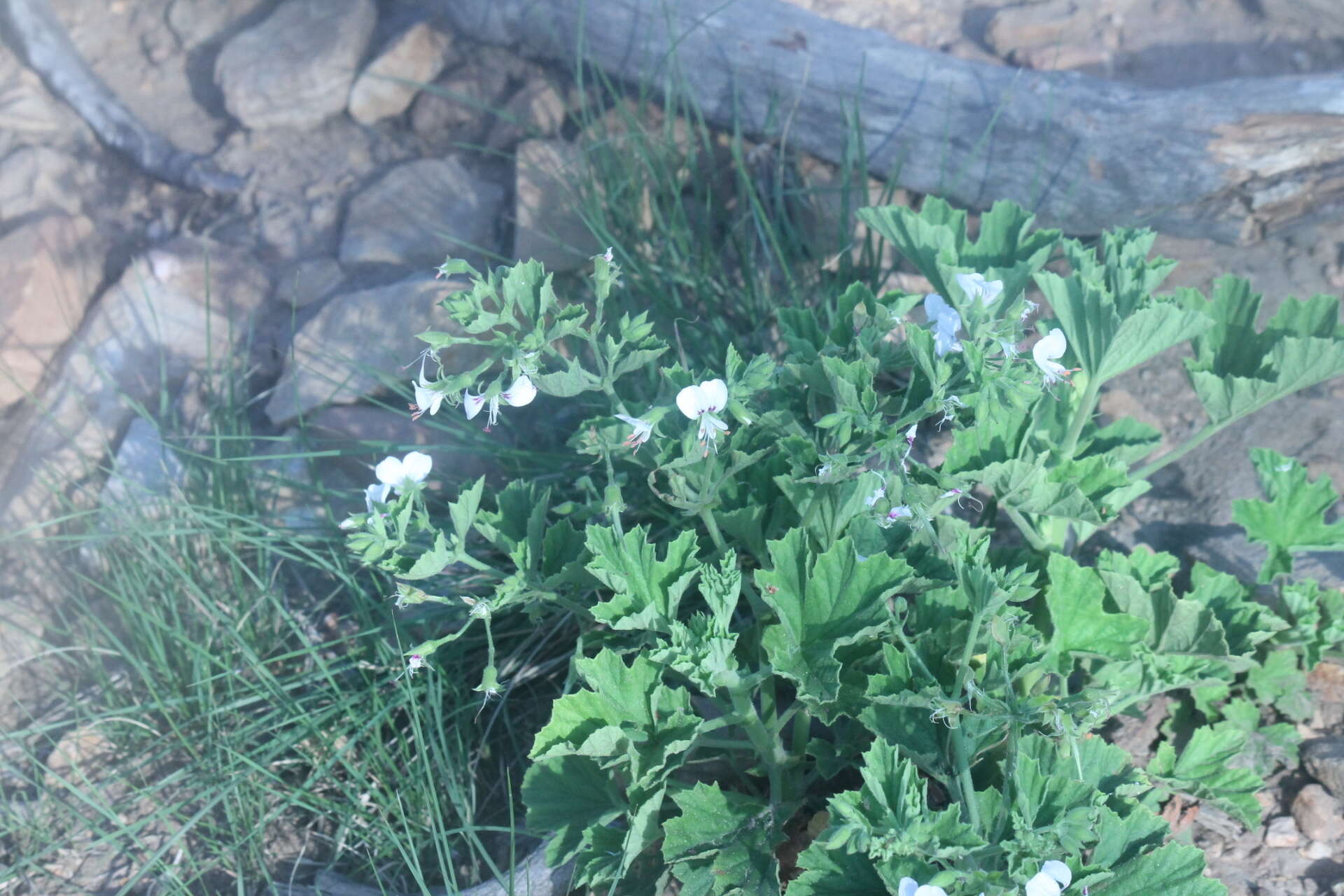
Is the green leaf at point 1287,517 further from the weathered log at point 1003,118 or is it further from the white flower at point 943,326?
the weathered log at point 1003,118

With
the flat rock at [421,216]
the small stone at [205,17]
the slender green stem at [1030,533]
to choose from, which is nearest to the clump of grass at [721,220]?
the flat rock at [421,216]

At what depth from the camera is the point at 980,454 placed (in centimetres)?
190

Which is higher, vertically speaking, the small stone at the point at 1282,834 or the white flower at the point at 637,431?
the white flower at the point at 637,431

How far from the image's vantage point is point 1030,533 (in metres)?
2.04

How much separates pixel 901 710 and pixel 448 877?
902mm

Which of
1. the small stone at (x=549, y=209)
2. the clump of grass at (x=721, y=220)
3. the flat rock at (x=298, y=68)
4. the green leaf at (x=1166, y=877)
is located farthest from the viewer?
the flat rock at (x=298, y=68)

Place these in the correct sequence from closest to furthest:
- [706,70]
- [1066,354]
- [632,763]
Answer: [632,763] → [1066,354] → [706,70]

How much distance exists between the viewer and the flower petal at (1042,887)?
1.37m

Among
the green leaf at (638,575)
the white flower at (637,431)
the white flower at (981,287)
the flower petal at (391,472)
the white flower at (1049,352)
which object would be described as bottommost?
the green leaf at (638,575)

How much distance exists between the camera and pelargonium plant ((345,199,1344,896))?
1594 mm

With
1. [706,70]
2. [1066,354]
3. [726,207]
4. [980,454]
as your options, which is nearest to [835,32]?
[706,70]

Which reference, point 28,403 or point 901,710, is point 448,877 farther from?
point 28,403

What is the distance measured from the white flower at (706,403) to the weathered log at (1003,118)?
1.62 metres

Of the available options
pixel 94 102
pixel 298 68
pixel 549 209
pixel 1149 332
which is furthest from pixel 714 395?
pixel 94 102
